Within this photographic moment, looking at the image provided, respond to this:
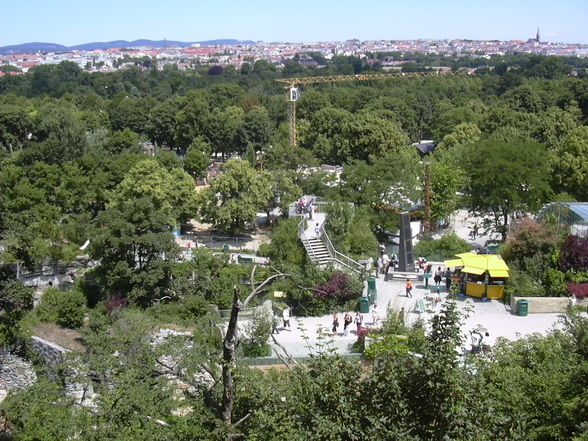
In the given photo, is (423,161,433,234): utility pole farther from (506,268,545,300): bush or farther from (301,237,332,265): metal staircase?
(506,268,545,300): bush

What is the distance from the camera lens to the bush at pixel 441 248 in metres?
22.9

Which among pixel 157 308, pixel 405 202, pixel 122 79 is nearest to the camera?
pixel 157 308

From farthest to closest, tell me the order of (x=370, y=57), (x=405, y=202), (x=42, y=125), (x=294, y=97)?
(x=370, y=57), (x=294, y=97), (x=42, y=125), (x=405, y=202)

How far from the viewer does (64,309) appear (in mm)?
18406

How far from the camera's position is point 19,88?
93125 mm

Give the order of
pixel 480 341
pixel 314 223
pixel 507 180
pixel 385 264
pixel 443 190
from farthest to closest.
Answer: pixel 443 190 < pixel 507 180 < pixel 314 223 < pixel 385 264 < pixel 480 341

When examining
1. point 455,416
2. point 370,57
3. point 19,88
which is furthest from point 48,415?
point 370,57

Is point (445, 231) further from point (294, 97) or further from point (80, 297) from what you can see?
point (294, 97)

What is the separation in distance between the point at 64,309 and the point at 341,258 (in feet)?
26.5

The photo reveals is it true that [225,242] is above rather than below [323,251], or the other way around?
below

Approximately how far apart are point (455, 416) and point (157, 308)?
12.0 m

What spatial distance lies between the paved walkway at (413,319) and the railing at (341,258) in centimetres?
102

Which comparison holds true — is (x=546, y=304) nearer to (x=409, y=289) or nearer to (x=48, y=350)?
(x=409, y=289)

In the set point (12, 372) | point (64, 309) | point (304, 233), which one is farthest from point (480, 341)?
point (12, 372)
